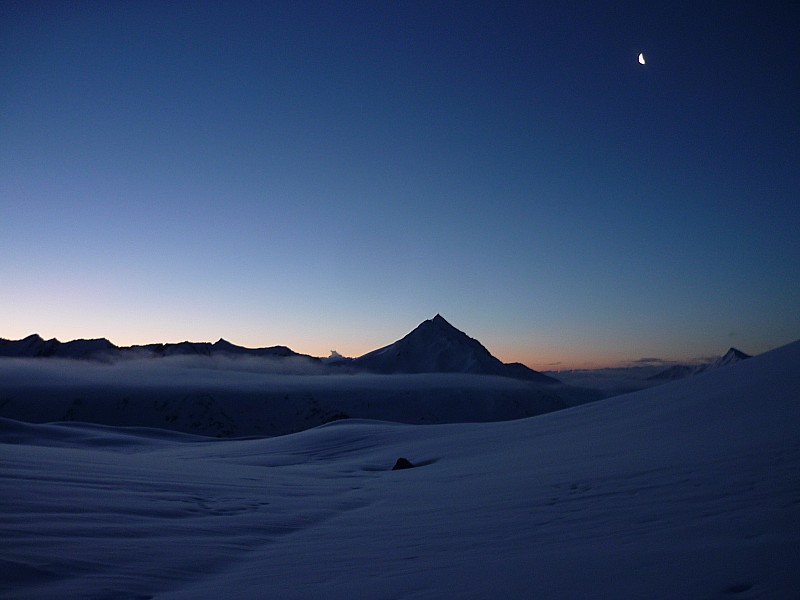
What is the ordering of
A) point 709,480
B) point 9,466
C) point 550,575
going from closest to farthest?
1. point 550,575
2. point 709,480
3. point 9,466

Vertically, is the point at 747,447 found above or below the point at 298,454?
above

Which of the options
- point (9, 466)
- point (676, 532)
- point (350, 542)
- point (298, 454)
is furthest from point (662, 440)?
point (298, 454)

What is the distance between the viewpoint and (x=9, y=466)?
8086mm

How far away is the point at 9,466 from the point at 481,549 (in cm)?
781

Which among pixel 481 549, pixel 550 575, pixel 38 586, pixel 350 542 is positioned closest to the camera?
pixel 550 575

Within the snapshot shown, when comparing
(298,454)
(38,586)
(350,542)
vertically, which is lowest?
(298,454)

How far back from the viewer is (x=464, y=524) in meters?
5.61

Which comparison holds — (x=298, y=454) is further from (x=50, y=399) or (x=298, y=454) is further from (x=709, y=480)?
(x=50, y=399)

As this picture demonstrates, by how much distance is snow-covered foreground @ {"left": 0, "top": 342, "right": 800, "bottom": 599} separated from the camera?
3.40 metres

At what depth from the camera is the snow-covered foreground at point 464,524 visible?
3.40 metres

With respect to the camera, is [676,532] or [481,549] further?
[481,549]

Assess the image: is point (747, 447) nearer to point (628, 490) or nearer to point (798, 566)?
point (628, 490)

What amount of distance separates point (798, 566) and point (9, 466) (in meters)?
9.97

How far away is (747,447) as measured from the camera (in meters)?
6.83
